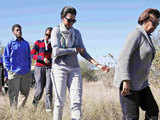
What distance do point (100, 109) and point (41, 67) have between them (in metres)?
1.47

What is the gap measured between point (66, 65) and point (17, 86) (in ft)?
7.06

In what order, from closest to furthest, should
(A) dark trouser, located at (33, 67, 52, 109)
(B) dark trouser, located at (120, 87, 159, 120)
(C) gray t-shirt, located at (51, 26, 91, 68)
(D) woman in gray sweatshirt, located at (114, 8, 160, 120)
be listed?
1. (D) woman in gray sweatshirt, located at (114, 8, 160, 120)
2. (B) dark trouser, located at (120, 87, 159, 120)
3. (C) gray t-shirt, located at (51, 26, 91, 68)
4. (A) dark trouser, located at (33, 67, 52, 109)

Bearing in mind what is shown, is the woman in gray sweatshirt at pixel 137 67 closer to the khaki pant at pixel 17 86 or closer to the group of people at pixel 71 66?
the group of people at pixel 71 66

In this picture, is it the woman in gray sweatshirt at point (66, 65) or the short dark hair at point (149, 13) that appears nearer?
the short dark hair at point (149, 13)

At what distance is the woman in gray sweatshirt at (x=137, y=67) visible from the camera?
10.9ft

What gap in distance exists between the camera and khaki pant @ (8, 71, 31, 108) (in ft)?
20.8

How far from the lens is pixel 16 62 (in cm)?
632

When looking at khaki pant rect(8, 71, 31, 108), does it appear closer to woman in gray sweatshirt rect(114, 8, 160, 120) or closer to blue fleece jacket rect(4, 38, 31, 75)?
blue fleece jacket rect(4, 38, 31, 75)

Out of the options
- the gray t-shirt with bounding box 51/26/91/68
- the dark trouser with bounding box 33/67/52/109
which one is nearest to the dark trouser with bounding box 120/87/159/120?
the gray t-shirt with bounding box 51/26/91/68

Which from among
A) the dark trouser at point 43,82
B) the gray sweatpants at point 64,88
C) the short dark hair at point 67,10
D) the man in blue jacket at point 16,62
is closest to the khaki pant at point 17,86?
the man in blue jacket at point 16,62

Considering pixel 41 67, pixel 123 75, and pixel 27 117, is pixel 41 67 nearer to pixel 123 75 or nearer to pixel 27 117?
pixel 27 117

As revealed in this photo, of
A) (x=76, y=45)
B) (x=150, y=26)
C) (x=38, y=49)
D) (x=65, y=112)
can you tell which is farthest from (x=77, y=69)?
(x=38, y=49)

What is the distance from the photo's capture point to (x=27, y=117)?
5.38 metres

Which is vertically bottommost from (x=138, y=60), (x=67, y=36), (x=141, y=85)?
(x=141, y=85)
